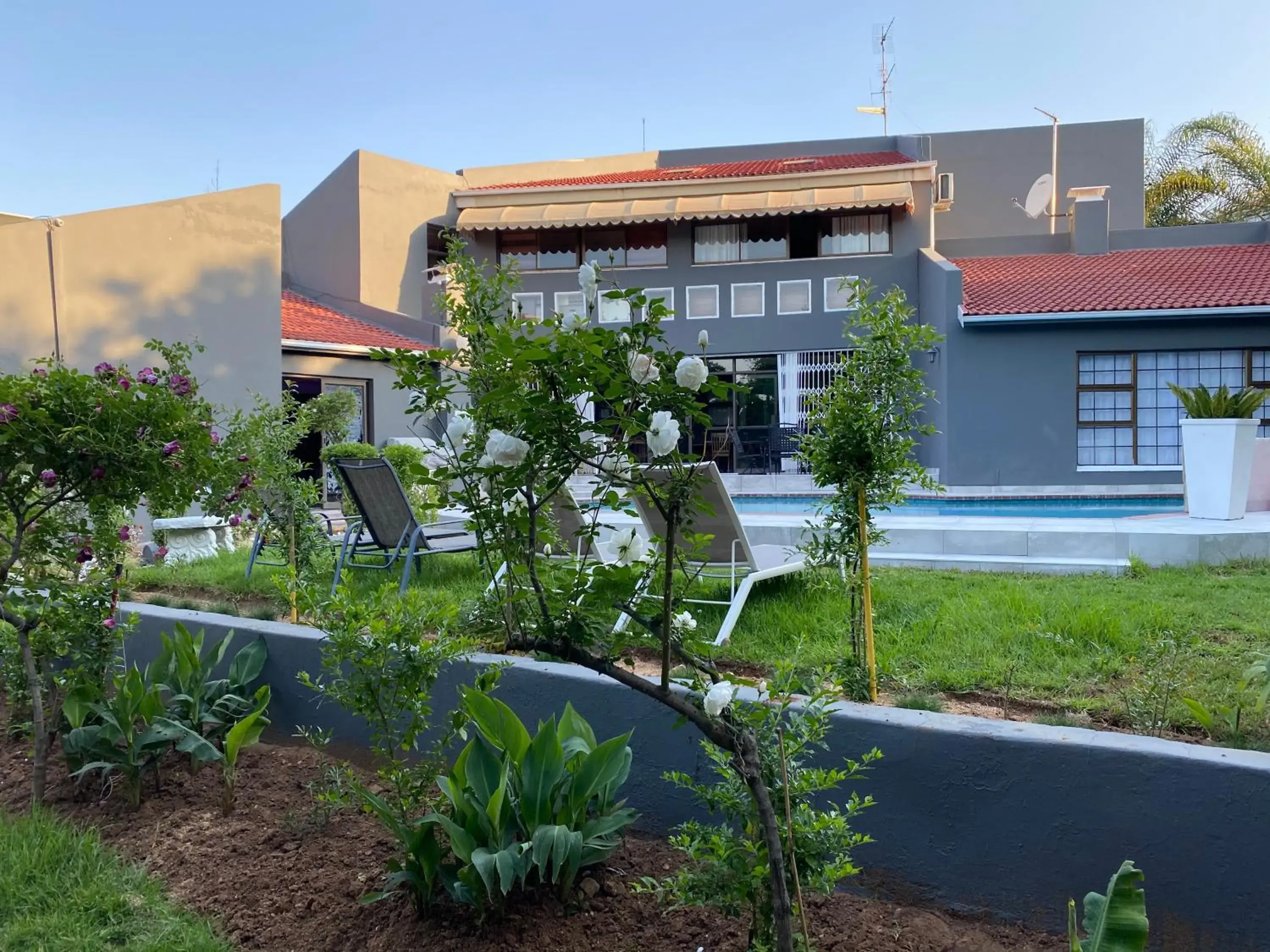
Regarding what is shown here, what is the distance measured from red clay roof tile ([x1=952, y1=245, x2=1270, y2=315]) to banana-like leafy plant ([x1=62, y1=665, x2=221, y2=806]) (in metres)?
14.9

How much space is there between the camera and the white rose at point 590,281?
208cm

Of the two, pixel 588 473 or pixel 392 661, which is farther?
pixel 392 661

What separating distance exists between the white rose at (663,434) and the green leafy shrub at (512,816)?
48.1 inches

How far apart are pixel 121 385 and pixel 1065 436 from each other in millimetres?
15869

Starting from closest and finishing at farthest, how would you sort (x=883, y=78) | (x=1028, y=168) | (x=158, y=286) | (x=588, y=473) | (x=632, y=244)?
(x=588, y=473), (x=158, y=286), (x=632, y=244), (x=1028, y=168), (x=883, y=78)

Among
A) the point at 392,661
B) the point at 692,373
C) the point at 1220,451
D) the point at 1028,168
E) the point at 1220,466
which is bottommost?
the point at 392,661

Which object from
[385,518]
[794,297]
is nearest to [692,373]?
[385,518]

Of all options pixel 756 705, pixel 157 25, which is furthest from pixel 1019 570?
pixel 157 25

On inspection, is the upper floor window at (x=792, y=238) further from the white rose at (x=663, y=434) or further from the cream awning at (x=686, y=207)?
the white rose at (x=663, y=434)

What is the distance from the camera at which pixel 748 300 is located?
1992 cm

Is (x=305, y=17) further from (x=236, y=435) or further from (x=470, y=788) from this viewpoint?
(x=470, y=788)

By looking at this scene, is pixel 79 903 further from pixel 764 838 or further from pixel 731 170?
pixel 731 170

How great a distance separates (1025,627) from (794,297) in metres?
16.1

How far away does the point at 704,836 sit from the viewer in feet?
7.58
